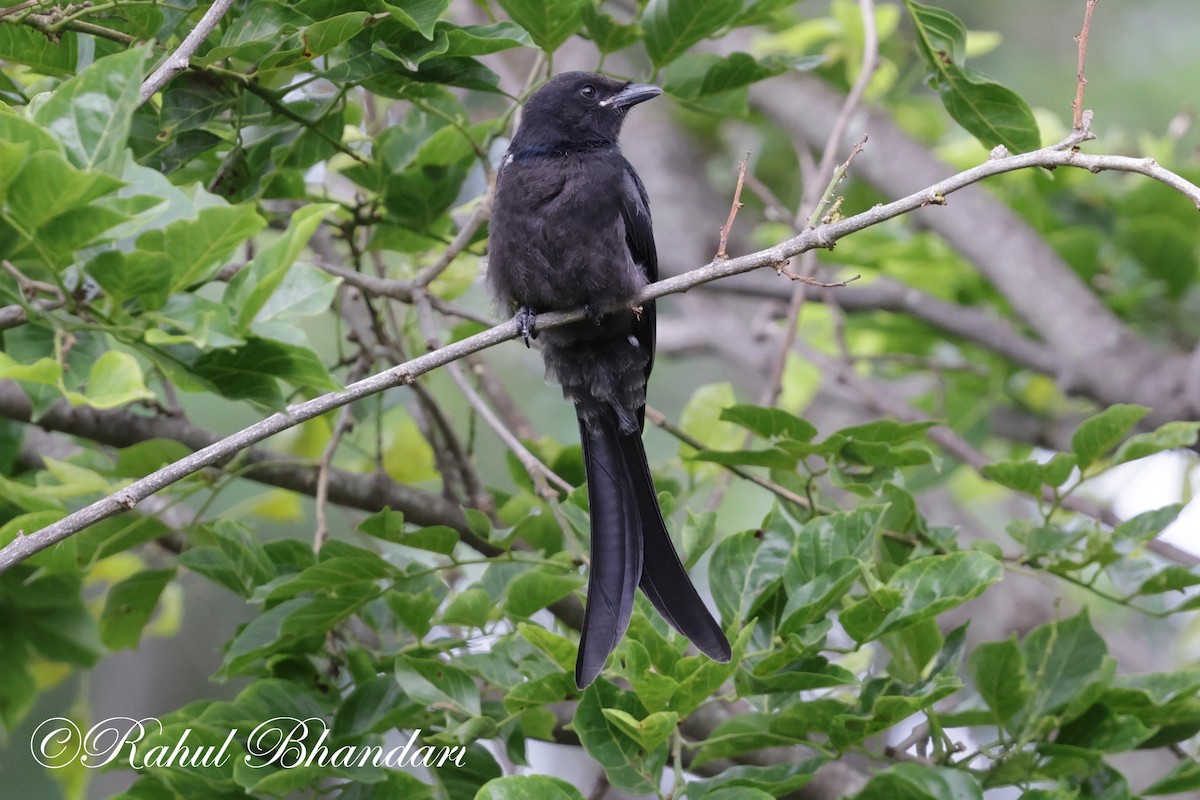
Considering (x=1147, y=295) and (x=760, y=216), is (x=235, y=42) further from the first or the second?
(x=760, y=216)

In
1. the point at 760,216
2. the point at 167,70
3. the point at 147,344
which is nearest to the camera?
the point at 147,344

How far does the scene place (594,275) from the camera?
9.19 feet

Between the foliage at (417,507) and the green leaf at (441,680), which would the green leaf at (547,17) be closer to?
the foliage at (417,507)

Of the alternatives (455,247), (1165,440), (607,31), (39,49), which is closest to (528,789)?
(455,247)

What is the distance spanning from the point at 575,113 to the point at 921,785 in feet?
6.41

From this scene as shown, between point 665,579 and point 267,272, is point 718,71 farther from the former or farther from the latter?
point 267,272

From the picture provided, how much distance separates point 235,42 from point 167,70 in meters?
0.26

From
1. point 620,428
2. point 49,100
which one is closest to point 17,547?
point 49,100

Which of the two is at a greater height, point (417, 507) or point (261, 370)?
point (261, 370)

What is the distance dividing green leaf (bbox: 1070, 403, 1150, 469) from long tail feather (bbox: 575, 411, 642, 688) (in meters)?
0.93

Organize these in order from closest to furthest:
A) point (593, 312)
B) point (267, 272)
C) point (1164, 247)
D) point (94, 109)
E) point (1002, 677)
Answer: point (94, 109) < point (267, 272) < point (1002, 677) < point (593, 312) < point (1164, 247)

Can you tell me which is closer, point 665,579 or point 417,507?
point 665,579

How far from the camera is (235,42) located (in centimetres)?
210

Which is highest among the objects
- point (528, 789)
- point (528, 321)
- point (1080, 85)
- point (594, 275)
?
point (1080, 85)
